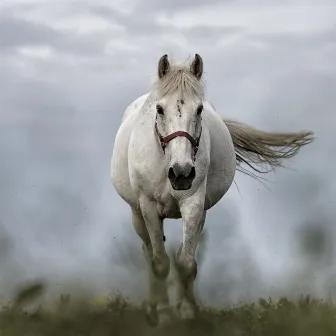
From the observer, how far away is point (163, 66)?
8.13 meters

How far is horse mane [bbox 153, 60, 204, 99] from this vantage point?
25.6 feet

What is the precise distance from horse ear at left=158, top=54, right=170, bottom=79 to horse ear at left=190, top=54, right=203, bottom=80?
24 centimetres

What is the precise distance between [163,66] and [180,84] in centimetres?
38

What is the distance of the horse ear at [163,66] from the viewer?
319 inches

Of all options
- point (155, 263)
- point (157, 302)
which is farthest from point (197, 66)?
point (157, 302)

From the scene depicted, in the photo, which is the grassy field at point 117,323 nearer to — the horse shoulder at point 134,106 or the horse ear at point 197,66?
the horse ear at point 197,66

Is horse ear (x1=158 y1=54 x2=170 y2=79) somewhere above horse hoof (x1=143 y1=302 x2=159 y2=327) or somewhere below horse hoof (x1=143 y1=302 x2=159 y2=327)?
above

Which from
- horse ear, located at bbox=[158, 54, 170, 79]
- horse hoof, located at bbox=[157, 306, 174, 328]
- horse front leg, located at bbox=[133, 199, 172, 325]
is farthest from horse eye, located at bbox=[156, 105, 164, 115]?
horse hoof, located at bbox=[157, 306, 174, 328]

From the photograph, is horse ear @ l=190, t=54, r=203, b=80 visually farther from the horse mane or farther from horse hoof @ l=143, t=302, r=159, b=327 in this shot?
horse hoof @ l=143, t=302, r=159, b=327

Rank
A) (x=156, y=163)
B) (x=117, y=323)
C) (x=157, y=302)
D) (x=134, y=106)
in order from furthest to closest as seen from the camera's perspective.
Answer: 1. (x=134, y=106)
2. (x=156, y=163)
3. (x=117, y=323)
4. (x=157, y=302)

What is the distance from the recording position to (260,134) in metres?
11.6

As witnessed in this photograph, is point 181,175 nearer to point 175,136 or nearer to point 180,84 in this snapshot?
point 175,136

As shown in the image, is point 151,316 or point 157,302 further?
point 151,316

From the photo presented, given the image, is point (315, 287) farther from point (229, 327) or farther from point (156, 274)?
point (156, 274)
